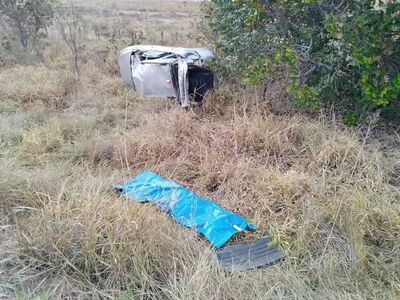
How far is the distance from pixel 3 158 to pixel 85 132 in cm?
124

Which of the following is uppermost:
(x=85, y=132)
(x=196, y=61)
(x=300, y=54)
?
(x=300, y=54)

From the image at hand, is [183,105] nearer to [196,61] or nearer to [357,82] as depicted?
[196,61]

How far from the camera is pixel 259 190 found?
11.1 feet

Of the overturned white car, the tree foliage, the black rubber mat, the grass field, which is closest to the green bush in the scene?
the grass field

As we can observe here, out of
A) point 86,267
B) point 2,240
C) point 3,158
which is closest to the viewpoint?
point 86,267

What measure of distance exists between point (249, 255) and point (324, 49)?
8.78 feet

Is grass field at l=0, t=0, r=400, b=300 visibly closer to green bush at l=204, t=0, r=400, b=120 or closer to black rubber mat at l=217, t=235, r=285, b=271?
black rubber mat at l=217, t=235, r=285, b=271

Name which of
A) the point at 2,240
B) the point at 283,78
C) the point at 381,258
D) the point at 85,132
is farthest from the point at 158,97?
the point at 381,258

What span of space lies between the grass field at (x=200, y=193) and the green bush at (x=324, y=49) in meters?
0.39

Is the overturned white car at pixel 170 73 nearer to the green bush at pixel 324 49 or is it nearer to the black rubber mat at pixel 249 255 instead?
the green bush at pixel 324 49

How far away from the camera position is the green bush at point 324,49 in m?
3.72

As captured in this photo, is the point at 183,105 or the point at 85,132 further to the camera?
the point at 183,105

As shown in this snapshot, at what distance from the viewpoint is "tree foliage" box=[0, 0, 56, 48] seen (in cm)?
896

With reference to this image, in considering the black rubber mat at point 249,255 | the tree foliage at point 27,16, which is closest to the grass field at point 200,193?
the black rubber mat at point 249,255
